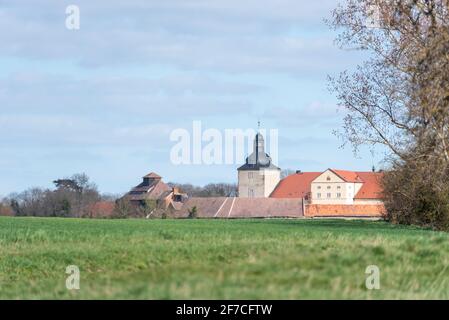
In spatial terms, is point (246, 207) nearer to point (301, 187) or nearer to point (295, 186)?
point (301, 187)

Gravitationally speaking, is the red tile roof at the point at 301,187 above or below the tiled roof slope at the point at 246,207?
above

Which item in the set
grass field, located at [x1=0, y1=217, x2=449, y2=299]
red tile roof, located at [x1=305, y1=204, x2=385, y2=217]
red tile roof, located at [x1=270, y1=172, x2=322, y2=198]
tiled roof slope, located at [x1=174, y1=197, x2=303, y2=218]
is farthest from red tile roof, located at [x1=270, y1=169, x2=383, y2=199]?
grass field, located at [x1=0, y1=217, x2=449, y2=299]

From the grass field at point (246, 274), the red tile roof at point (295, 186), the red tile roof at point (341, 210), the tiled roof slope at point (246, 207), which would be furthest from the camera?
the red tile roof at point (295, 186)

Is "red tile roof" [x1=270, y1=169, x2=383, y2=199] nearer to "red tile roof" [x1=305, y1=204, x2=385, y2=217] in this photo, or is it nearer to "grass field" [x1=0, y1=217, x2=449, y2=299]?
"red tile roof" [x1=305, y1=204, x2=385, y2=217]

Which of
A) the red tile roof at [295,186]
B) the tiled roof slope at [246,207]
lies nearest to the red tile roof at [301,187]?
the red tile roof at [295,186]

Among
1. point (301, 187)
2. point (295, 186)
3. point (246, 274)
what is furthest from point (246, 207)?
point (246, 274)

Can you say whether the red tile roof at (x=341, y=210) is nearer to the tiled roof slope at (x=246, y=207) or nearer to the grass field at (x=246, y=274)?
the tiled roof slope at (x=246, y=207)

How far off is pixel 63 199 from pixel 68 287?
97.2 m

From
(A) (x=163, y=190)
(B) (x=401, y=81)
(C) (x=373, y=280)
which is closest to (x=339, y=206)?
(A) (x=163, y=190)

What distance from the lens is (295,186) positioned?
195m

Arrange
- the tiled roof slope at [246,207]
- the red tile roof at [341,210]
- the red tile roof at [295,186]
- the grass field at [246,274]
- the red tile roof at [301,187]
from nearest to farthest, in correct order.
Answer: the grass field at [246,274] < the tiled roof slope at [246,207] < the red tile roof at [341,210] < the red tile roof at [295,186] < the red tile roof at [301,187]

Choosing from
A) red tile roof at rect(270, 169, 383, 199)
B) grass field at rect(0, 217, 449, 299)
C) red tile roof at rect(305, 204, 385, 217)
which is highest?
red tile roof at rect(270, 169, 383, 199)

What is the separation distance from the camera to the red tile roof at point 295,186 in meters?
192

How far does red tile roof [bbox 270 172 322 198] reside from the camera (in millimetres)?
192250
